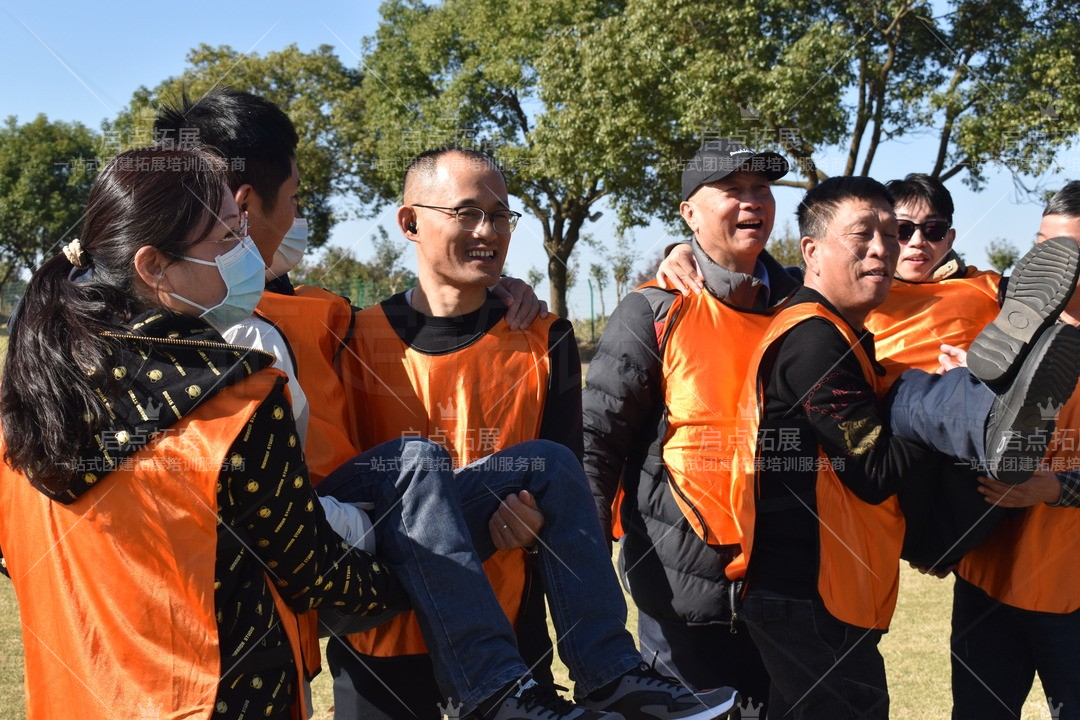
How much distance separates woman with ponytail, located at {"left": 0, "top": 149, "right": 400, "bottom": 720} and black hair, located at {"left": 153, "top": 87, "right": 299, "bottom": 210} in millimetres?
592

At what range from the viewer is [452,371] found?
2.72m

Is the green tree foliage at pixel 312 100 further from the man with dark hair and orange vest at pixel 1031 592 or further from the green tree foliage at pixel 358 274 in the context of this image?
the man with dark hair and orange vest at pixel 1031 592

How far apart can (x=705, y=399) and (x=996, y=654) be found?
124 cm

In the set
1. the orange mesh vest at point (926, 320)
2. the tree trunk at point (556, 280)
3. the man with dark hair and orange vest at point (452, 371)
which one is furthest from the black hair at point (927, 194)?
the tree trunk at point (556, 280)

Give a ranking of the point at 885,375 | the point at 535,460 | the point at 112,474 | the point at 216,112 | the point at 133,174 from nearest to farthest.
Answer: the point at 112,474, the point at 133,174, the point at 535,460, the point at 216,112, the point at 885,375

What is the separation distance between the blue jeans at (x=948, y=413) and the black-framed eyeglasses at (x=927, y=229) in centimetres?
104

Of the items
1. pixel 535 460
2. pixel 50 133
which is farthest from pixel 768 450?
pixel 50 133

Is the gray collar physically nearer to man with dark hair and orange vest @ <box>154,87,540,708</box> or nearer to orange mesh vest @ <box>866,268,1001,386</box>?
orange mesh vest @ <box>866,268,1001,386</box>

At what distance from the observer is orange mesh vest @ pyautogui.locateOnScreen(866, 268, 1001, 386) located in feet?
10.3

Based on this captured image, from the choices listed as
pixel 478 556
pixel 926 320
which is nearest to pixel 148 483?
pixel 478 556

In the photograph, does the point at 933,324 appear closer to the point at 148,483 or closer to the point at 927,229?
the point at 927,229

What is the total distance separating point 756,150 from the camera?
3.29 meters

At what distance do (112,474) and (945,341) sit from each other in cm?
251

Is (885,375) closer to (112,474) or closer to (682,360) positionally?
(682,360)
